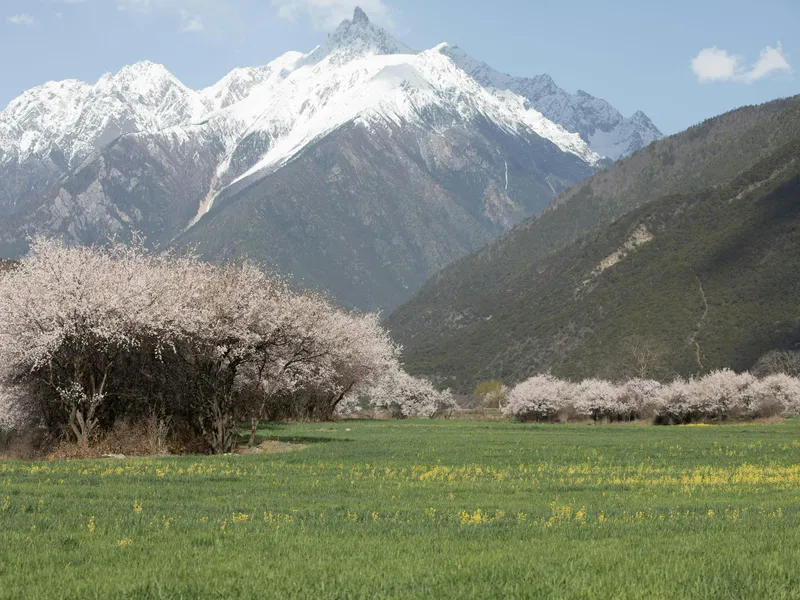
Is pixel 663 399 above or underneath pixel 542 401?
underneath

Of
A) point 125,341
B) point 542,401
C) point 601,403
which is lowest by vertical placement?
point 601,403

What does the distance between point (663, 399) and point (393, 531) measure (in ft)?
257

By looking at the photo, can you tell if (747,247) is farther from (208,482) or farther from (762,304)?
(208,482)

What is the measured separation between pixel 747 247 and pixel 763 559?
14030 cm

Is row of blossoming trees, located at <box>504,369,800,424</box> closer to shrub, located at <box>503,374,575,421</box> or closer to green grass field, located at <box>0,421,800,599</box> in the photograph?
shrub, located at <box>503,374,575,421</box>

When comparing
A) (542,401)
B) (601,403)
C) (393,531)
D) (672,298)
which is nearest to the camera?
(393,531)

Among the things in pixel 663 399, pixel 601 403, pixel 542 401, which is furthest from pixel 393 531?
pixel 542 401

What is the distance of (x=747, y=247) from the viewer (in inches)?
5620

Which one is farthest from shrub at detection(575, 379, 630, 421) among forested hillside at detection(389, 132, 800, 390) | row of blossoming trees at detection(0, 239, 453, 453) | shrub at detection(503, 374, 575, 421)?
row of blossoming trees at detection(0, 239, 453, 453)

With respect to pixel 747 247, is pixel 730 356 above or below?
below

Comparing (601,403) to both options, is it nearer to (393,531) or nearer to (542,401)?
(542,401)

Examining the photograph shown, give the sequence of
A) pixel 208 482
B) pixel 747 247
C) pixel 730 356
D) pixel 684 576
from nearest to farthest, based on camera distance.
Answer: pixel 684 576 < pixel 208 482 < pixel 730 356 < pixel 747 247

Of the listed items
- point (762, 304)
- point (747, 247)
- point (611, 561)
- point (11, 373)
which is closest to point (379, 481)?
point (611, 561)

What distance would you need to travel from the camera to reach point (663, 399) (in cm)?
8925
